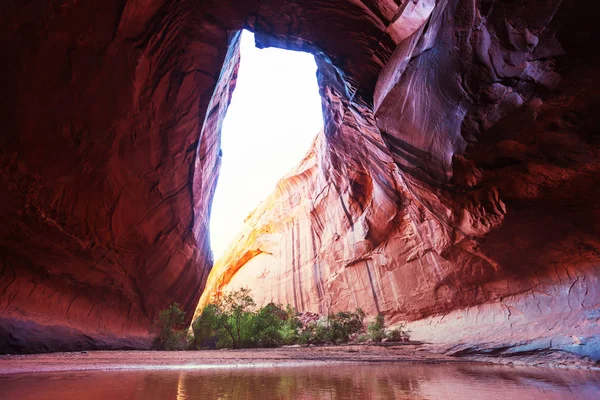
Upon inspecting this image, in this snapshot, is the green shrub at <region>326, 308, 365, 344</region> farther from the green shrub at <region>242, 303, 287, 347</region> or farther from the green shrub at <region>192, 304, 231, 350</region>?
the green shrub at <region>192, 304, 231, 350</region>

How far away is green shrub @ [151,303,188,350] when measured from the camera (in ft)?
44.5

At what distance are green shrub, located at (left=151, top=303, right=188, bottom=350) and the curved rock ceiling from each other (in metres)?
0.78

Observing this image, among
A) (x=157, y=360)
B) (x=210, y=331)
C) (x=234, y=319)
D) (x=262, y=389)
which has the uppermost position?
(x=234, y=319)

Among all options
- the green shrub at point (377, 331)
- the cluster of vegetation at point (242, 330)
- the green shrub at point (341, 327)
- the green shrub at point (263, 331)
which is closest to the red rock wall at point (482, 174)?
the green shrub at point (377, 331)

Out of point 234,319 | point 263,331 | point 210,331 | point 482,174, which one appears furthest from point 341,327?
point 482,174

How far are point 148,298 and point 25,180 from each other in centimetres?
648

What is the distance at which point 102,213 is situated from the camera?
11.7m

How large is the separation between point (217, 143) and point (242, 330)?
809 centimetres

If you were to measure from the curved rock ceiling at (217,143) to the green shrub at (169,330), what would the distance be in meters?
0.78

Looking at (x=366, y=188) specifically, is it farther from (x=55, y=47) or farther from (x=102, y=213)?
(x=55, y=47)

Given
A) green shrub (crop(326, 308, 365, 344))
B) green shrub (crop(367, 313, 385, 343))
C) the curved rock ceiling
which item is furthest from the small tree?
green shrub (crop(367, 313, 385, 343))

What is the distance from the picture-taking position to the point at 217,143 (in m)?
16.7

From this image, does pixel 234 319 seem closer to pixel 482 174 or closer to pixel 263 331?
pixel 263 331

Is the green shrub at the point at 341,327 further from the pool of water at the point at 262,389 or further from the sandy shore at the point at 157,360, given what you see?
the pool of water at the point at 262,389
